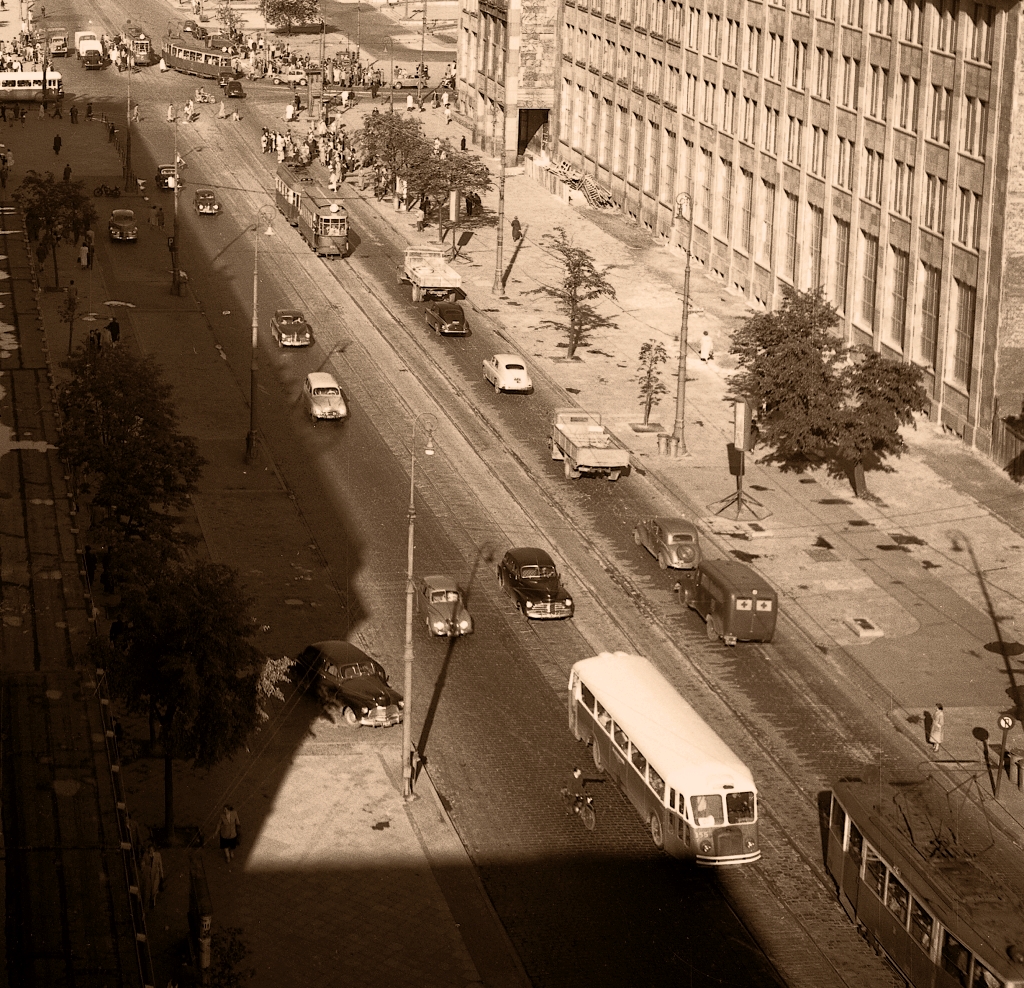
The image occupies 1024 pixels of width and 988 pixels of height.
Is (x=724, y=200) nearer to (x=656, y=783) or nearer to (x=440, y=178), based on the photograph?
(x=440, y=178)

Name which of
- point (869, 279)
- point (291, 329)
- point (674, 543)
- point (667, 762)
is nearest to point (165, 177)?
point (291, 329)

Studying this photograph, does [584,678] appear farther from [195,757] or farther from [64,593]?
[64,593]

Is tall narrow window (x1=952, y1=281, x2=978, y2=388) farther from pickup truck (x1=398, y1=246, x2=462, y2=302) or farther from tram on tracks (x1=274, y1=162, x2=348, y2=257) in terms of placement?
tram on tracks (x1=274, y1=162, x2=348, y2=257)

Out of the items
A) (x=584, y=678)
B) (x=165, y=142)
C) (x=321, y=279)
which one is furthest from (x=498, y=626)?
(x=165, y=142)

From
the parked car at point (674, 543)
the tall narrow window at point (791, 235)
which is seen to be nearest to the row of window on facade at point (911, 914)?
the parked car at point (674, 543)

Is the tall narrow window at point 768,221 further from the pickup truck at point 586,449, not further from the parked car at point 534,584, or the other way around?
the parked car at point 534,584

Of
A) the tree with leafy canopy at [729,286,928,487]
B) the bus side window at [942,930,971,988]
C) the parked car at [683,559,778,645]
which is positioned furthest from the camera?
the tree with leafy canopy at [729,286,928,487]

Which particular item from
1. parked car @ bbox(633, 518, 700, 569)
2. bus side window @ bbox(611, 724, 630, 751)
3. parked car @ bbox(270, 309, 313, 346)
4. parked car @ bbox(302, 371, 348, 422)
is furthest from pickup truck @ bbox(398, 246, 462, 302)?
bus side window @ bbox(611, 724, 630, 751)

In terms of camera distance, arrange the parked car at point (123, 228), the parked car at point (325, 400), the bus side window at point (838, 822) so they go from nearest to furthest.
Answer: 1. the bus side window at point (838, 822)
2. the parked car at point (325, 400)
3. the parked car at point (123, 228)
